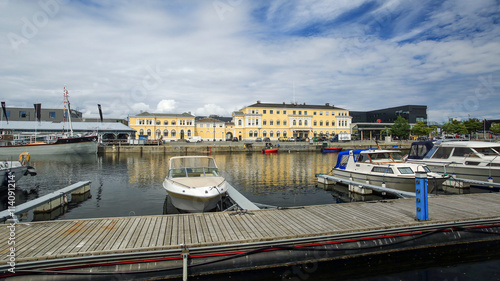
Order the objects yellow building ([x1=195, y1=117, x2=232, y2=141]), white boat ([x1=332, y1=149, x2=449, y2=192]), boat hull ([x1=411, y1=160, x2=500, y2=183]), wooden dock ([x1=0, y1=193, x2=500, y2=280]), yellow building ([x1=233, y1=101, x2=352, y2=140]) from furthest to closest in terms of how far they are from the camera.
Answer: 1. yellow building ([x1=233, y1=101, x2=352, y2=140])
2. yellow building ([x1=195, y1=117, x2=232, y2=141])
3. boat hull ([x1=411, y1=160, x2=500, y2=183])
4. white boat ([x1=332, y1=149, x2=449, y2=192])
5. wooden dock ([x1=0, y1=193, x2=500, y2=280])

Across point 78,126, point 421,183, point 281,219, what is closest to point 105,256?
point 281,219

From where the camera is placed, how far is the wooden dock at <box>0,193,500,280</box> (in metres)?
6.92

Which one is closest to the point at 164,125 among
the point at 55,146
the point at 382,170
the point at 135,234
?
the point at 55,146

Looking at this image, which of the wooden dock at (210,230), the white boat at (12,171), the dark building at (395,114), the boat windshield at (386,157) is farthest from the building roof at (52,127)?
the dark building at (395,114)

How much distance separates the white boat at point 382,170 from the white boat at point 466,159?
4.11 metres

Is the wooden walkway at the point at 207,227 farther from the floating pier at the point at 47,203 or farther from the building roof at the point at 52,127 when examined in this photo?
the building roof at the point at 52,127

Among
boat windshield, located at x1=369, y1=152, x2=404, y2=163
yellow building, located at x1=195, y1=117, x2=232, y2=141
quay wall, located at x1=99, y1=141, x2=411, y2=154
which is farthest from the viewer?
yellow building, located at x1=195, y1=117, x2=232, y2=141

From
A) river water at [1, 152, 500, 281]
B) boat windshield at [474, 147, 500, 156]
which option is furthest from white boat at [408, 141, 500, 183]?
river water at [1, 152, 500, 281]

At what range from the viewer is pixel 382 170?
18656 millimetres

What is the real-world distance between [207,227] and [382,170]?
14.3 metres

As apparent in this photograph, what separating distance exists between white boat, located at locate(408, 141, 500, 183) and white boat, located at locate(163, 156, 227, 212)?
58.2 ft

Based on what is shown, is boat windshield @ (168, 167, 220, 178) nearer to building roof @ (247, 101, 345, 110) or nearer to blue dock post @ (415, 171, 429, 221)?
blue dock post @ (415, 171, 429, 221)

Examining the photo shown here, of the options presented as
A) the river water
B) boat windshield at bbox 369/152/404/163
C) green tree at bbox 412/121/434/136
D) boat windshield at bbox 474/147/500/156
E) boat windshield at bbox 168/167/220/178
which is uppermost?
green tree at bbox 412/121/434/136

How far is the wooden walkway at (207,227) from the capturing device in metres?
7.25
